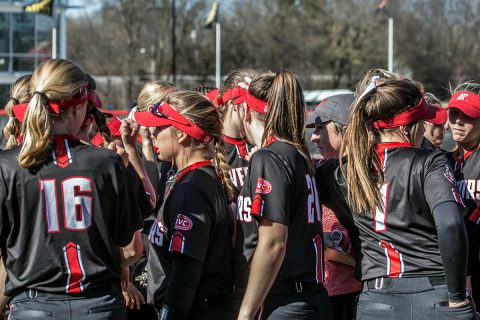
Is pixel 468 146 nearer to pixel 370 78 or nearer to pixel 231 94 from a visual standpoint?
pixel 370 78

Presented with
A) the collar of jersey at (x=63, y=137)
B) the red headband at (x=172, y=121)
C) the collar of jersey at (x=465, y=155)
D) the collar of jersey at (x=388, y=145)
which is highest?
the red headband at (x=172, y=121)

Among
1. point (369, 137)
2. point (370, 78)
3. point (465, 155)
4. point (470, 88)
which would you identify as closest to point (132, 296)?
point (369, 137)

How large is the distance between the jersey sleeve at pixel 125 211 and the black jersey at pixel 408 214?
46.7 inches

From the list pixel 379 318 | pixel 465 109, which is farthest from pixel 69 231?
pixel 465 109

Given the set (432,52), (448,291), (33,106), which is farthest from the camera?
(432,52)

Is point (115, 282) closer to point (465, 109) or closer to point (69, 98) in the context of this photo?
point (69, 98)

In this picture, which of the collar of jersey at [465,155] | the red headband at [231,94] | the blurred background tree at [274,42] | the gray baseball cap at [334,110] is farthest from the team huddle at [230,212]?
the blurred background tree at [274,42]

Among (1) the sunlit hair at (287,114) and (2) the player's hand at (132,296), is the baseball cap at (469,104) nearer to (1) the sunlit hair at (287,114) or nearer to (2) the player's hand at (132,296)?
(1) the sunlit hair at (287,114)

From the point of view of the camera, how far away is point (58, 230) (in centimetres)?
352

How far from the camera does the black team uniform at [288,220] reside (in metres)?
3.76

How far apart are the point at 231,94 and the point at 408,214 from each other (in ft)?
6.35

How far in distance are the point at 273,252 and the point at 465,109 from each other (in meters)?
2.40

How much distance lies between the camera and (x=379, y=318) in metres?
3.91

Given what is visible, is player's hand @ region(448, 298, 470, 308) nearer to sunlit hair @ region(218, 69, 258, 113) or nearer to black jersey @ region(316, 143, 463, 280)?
black jersey @ region(316, 143, 463, 280)
